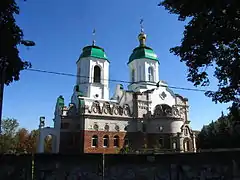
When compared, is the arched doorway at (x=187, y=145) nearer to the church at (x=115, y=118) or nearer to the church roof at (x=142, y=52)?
the church at (x=115, y=118)

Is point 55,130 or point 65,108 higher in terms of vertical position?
point 65,108

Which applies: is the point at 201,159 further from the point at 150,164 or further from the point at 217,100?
the point at 217,100

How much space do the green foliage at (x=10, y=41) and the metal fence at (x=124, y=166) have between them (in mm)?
4130

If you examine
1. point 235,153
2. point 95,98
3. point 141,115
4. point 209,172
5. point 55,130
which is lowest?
point 209,172

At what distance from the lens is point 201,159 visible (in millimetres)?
9383

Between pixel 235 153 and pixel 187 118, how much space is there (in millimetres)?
25925

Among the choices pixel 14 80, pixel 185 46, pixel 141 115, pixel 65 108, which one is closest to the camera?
pixel 185 46

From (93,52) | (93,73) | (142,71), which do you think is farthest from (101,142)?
(93,52)

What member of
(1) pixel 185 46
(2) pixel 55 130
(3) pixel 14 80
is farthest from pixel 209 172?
(2) pixel 55 130

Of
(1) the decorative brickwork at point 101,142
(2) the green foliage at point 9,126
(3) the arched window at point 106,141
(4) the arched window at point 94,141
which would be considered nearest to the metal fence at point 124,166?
(1) the decorative brickwork at point 101,142

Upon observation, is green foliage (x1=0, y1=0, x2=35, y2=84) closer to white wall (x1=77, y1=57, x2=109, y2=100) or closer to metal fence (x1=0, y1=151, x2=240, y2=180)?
metal fence (x1=0, y1=151, x2=240, y2=180)

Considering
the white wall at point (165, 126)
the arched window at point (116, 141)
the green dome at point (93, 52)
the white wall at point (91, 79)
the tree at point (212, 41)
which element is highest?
the green dome at point (93, 52)

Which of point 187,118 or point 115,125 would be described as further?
point 187,118

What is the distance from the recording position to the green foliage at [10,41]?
32.2 ft
